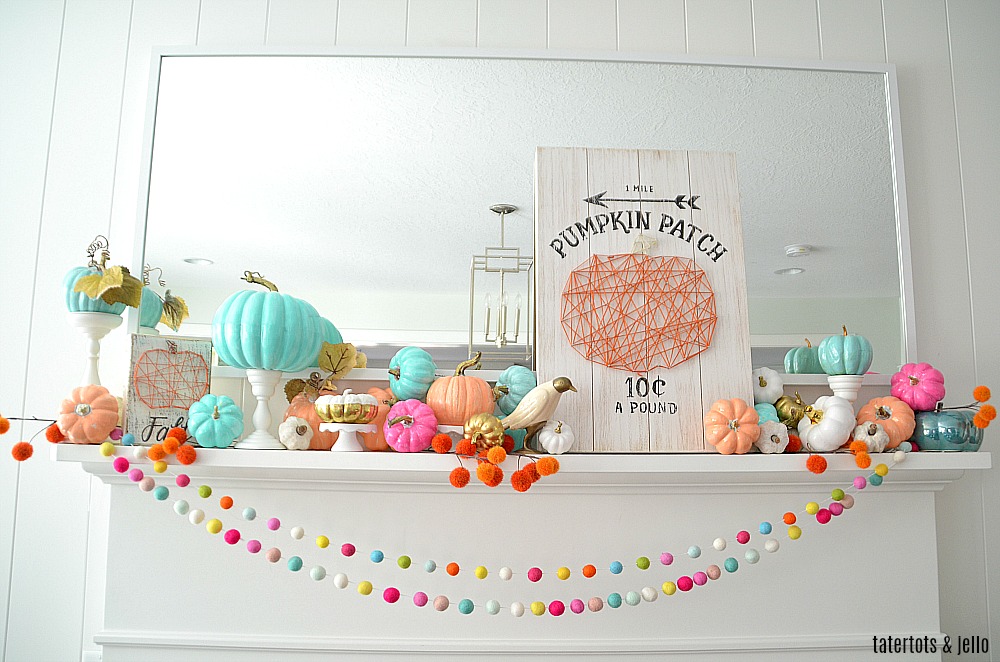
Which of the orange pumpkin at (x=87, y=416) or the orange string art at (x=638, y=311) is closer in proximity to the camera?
the orange pumpkin at (x=87, y=416)

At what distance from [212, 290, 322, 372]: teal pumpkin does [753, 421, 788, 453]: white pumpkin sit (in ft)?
2.58

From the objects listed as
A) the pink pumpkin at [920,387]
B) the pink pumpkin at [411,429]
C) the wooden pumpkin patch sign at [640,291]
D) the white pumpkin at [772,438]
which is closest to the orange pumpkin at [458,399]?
the pink pumpkin at [411,429]

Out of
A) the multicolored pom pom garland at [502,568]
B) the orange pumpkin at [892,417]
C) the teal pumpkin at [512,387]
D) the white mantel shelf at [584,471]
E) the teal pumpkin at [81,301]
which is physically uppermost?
the teal pumpkin at [81,301]

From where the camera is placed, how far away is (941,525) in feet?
4.57

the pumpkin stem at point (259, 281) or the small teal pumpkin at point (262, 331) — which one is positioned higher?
the pumpkin stem at point (259, 281)

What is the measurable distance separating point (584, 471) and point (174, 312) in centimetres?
81

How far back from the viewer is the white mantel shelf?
3.73 feet

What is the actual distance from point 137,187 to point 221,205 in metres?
0.18

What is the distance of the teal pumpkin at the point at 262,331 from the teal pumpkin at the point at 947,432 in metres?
1.08

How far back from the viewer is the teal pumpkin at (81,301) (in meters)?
1.20

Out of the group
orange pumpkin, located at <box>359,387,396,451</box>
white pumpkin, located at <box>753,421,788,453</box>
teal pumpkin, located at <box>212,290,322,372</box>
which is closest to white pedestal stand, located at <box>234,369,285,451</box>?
teal pumpkin, located at <box>212,290,322,372</box>

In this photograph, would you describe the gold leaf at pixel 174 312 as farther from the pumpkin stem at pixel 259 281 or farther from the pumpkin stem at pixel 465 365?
the pumpkin stem at pixel 465 365

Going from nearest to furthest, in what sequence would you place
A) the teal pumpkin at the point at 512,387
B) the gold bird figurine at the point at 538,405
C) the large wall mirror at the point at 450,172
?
1. the gold bird figurine at the point at 538,405
2. the teal pumpkin at the point at 512,387
3. the large wall mirror at the point at 450,172

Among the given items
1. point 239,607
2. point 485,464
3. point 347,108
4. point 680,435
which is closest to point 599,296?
point 680,435
